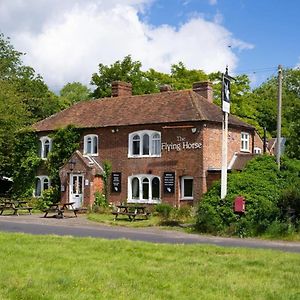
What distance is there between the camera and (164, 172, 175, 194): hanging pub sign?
1348 inches

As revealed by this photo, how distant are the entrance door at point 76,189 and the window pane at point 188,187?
7389 mm

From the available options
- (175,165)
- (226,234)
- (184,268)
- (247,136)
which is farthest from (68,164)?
(184,268)

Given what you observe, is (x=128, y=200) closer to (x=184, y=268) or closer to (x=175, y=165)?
(x=175, y=165)

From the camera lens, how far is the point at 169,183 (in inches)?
1352

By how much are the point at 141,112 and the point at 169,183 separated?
576cm

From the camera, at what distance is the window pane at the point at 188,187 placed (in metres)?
34.0

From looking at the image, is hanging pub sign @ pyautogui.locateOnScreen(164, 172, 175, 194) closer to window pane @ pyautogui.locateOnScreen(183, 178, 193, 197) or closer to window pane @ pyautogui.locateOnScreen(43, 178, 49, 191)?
window pane @ pyautogui.locateOnScreen(183, 178, 193, 197)

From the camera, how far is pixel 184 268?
12.7 meters

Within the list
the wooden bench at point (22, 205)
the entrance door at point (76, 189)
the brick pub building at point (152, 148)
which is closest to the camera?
the brick pub building at point (152, 148)

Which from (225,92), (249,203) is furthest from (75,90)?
(249,203)

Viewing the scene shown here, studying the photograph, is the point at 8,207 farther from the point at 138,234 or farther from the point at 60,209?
the point at 138,234

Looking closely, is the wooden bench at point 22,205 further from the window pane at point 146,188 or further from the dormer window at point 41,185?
the window pane at point 146,188

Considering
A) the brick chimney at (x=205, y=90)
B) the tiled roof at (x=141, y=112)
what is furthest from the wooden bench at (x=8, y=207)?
the brick chimney at (x=205, y=90)

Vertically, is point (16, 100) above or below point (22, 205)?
above
